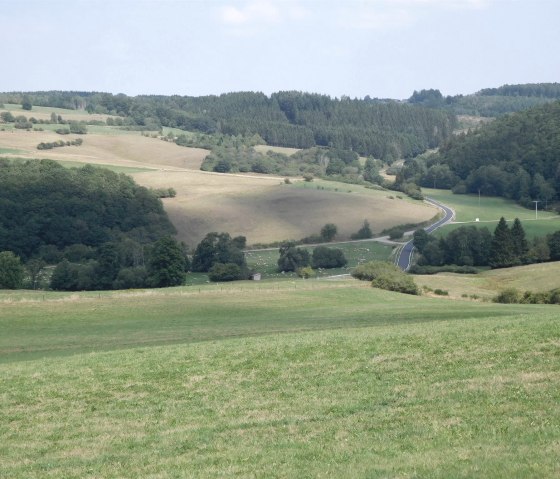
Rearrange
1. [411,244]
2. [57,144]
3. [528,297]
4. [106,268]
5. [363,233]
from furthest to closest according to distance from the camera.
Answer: [57,144], [363,233], [411,244], [106,268], [528,297]

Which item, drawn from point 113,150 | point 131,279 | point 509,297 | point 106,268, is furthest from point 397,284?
point 113,150

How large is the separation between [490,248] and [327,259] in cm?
1685

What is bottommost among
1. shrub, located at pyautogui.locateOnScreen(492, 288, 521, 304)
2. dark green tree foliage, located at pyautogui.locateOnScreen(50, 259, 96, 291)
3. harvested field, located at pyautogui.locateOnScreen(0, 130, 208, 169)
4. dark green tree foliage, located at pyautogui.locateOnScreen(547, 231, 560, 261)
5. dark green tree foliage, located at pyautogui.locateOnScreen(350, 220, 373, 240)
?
dark green tree foliage, located at pyautogui.locateOnScreen(50, 259, 96, 291)

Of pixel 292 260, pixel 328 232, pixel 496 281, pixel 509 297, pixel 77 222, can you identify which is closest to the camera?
pixel 509 297

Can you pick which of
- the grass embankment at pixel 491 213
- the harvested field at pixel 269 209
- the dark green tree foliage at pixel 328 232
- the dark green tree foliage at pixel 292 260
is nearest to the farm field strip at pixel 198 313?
the dark green tree foliage at pixel 292 260

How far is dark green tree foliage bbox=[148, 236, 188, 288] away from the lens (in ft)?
259

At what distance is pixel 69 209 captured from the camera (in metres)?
121

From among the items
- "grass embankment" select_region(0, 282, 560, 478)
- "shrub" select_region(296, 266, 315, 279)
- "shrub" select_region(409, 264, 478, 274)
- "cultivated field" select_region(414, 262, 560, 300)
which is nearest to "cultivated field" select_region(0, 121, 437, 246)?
"shrub" select_region(296, 266, 315, 279)

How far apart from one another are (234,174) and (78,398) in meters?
152

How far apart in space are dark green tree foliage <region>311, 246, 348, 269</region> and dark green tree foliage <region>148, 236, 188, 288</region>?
75.3 ft

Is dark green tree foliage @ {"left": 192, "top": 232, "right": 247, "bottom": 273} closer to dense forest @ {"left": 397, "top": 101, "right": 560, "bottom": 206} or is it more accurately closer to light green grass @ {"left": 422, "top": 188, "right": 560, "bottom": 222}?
light green grass @ {"left": 422, "top": 188, "right": 560, "bottom": 222}

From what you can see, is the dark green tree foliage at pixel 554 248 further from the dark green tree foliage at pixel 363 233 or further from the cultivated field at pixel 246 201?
the cultivated field at pixel 246 201

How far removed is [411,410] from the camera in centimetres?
1898

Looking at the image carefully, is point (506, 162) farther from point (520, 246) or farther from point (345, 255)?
point (520, 246)
